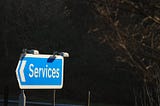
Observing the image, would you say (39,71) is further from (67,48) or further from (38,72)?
(67,48)

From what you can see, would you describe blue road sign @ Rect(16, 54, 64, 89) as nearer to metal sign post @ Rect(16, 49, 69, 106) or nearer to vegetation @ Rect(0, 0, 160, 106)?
metal sign post @ Rect(16, 49, 69, 106)

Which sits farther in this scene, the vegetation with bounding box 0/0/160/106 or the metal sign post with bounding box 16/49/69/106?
the vegetation with bounding box 0/0/160/106

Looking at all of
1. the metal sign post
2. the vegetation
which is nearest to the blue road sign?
the metal sign post

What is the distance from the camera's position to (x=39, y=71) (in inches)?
198

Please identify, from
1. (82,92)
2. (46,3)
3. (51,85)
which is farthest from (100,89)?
(51,85)

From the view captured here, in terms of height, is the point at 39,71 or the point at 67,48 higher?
the point at 39,71

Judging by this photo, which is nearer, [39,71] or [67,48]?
[39,71]

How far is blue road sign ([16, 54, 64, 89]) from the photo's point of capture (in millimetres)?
4922

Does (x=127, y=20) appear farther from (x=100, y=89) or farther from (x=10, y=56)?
(x=10, y=56)

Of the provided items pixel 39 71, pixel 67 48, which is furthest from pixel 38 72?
pixel 67 48

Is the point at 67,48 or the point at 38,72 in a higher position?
the point at 38,72

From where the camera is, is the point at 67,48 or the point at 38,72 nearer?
the point at 38,72

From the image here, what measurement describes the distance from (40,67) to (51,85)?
212 millimetres

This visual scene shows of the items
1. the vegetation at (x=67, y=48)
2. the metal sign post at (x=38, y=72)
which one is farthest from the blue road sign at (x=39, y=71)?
the vegetation at (x=67, y=48)
